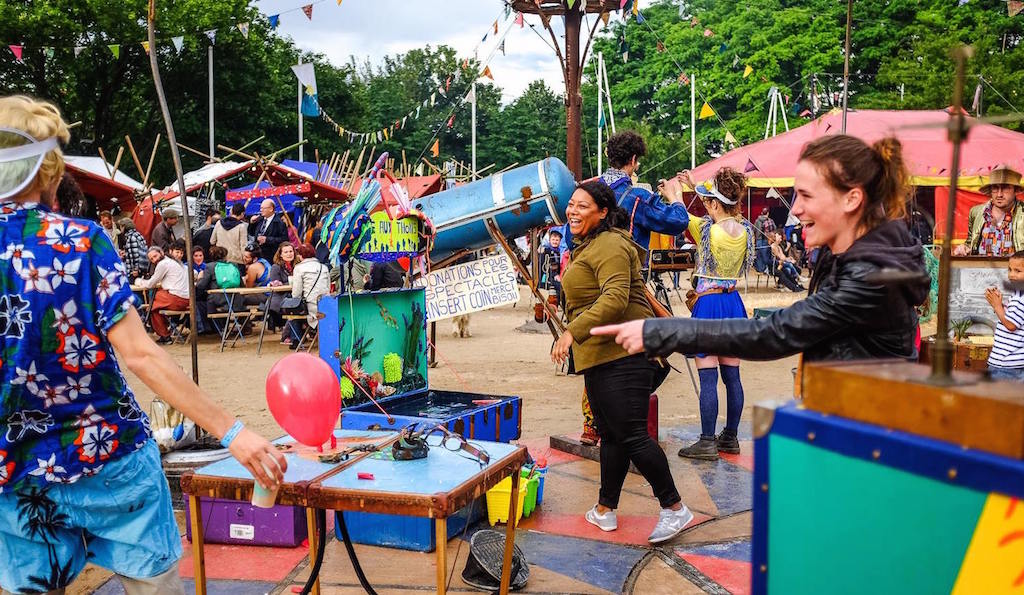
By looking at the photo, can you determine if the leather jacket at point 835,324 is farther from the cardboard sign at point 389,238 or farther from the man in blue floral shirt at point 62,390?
the cardboard sign at point 389,238

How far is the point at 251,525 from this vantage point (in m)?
4.41

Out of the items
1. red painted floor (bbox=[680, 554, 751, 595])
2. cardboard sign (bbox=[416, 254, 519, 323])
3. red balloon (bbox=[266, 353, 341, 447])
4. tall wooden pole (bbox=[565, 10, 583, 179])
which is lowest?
red painted floor (bbox=[680, 554, 751, 595])

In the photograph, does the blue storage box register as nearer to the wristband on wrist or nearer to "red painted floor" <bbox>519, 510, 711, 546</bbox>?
"red painted floor" <bbox>519, 510, 711, 546</bbox>

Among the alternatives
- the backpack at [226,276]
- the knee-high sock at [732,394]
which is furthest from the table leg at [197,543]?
the backpack at [226,276]

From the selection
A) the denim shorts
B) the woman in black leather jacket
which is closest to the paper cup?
the denim shorts

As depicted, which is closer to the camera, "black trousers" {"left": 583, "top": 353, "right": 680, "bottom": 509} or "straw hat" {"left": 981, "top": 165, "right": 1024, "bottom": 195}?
"black trousers" {"left": 583, "top": 353, "right": 680, "bottom": 509}

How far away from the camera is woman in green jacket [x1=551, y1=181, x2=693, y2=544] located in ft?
14.2

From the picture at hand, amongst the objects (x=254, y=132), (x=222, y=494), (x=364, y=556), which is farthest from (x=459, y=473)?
(x=254, y=132)

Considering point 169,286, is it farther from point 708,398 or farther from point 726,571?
point 726,571

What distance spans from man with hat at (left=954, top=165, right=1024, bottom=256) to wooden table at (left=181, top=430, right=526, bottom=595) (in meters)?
6.07

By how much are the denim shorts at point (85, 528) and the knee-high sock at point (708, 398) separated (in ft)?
14.0

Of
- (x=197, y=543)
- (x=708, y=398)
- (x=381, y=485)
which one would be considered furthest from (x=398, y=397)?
(x=381, y=485)

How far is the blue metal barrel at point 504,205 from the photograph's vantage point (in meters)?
7.16

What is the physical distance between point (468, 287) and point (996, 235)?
195 inches
